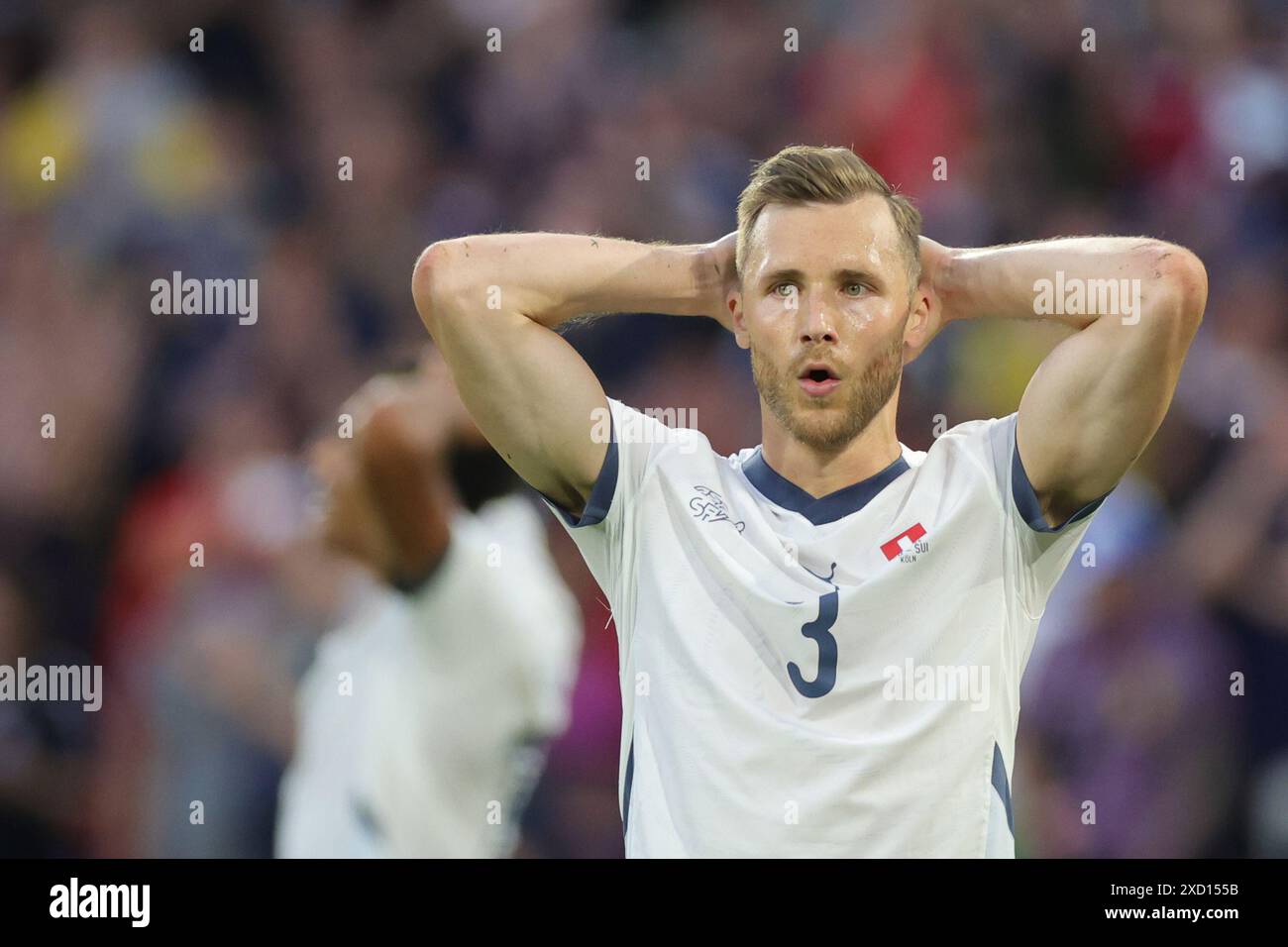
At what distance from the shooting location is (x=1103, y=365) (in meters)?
2.31

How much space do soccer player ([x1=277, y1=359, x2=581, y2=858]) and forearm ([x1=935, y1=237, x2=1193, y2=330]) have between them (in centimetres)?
158

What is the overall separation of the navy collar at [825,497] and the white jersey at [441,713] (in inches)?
51.6

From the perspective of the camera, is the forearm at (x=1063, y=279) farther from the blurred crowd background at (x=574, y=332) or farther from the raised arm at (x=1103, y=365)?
the blurred crowd background at (x=574, y=332)

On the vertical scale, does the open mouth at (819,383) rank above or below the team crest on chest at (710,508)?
above

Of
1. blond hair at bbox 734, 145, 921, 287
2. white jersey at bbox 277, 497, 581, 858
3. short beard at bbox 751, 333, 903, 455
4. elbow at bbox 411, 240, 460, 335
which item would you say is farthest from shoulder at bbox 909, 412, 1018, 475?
white jersey at bbox 277, 497, 581, 858

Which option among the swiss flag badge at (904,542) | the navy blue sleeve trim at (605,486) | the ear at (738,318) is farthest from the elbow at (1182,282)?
the navy blue sleeve trim at (605,486)

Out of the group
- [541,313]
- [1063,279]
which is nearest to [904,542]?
[1063,279]

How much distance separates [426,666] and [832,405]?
1650mm

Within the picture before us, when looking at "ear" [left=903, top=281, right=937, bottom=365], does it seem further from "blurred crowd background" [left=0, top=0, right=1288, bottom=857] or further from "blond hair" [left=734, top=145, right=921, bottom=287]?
"blurred crowd background" [left=0, top=0, right=1288, bottom=857]

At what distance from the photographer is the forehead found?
2418mm

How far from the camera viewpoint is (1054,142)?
4.55 metres

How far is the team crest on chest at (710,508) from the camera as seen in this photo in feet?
7.99

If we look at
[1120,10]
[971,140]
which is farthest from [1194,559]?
[1120,10]

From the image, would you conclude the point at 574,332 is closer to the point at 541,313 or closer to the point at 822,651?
the point at 541,313
